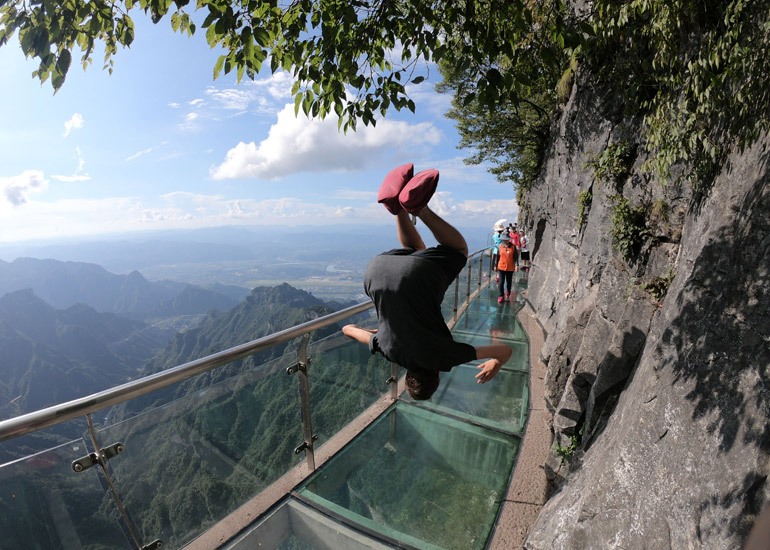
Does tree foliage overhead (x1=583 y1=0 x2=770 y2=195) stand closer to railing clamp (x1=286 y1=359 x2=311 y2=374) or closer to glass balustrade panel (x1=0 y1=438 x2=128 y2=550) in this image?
railing clamp (x1=286 y1=359 x2=311 y2=374)

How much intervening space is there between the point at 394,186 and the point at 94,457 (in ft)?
7.17

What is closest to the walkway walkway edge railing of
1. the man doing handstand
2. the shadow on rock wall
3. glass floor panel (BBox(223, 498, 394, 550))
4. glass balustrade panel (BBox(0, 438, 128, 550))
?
glass floor panel (BBox(223, 498, 394, 550))

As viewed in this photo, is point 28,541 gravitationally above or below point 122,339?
above

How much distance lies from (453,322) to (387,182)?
20.3 ft

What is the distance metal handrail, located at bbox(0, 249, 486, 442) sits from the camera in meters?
1.56

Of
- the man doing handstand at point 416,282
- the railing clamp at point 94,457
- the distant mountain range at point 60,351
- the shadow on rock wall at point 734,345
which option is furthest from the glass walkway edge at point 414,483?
the distant mountain range at point 60,351

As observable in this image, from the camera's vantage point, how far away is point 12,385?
111750mm

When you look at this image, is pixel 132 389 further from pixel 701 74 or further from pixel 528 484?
pixel 701 74

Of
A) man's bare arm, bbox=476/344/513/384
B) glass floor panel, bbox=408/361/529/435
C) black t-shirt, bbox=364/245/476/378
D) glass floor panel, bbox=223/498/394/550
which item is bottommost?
glass floor panel, bbox=223/498/394/550

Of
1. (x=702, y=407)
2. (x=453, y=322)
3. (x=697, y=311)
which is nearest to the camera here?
(x=702, y=407)

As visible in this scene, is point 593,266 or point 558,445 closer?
point 558,445

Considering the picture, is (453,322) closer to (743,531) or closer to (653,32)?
(653,32)

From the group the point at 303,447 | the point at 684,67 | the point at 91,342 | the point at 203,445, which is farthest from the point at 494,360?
the point at 91,342

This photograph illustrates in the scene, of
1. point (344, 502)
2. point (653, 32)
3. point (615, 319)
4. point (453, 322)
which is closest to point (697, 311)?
point (615, 319)
